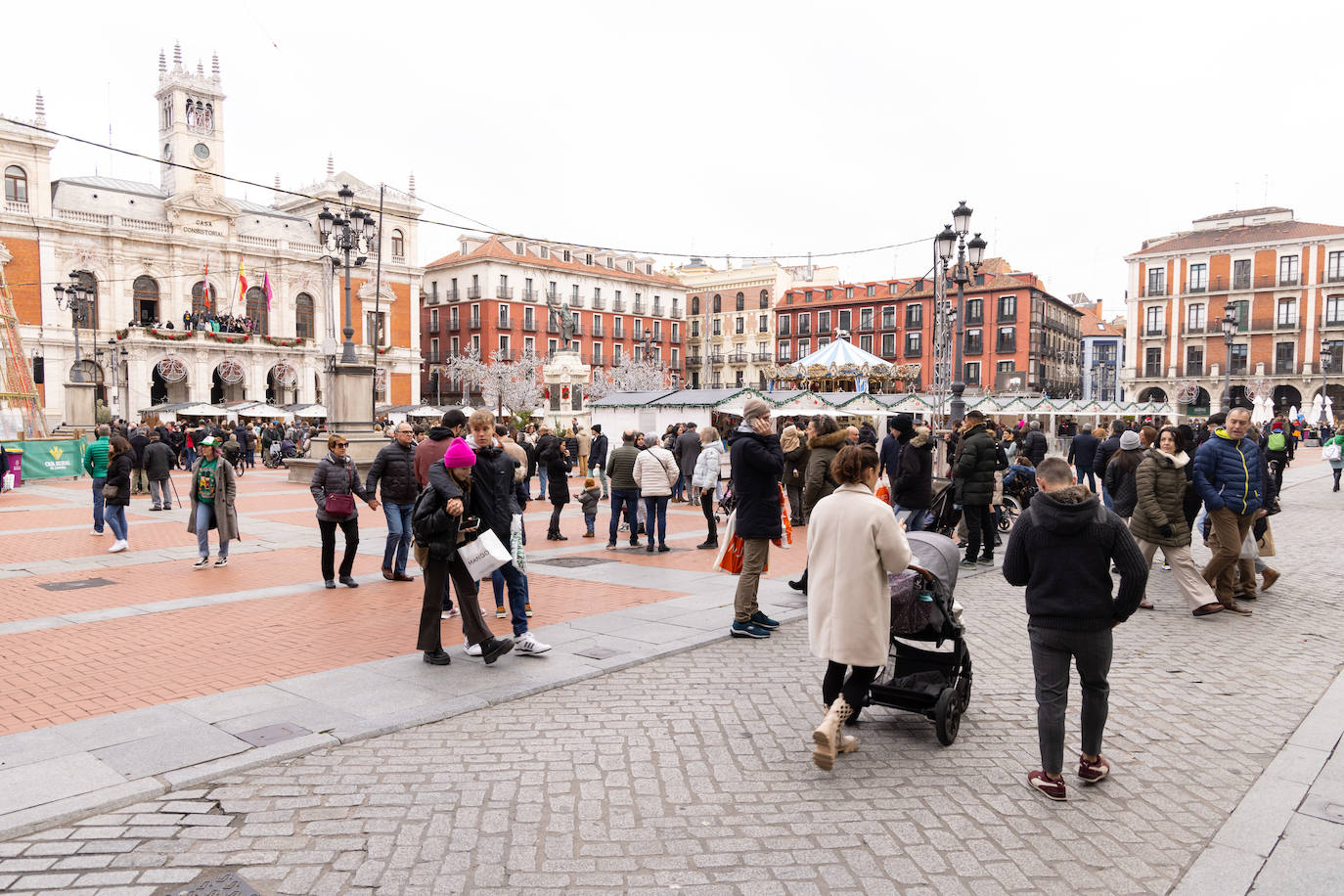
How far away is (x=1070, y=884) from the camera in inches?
125

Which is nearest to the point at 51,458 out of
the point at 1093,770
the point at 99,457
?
the point at 99,457

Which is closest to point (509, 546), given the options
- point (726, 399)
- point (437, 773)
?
point (437, 773)

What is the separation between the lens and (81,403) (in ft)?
88.8

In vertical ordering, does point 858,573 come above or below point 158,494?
above

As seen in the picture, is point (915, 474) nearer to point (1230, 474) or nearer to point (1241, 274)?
point (1230, 474)

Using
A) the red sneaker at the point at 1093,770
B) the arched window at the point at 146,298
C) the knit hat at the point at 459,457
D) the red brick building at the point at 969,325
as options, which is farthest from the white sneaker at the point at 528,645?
the red brick building at the point at 969,325

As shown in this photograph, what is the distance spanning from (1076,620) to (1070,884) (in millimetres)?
1068

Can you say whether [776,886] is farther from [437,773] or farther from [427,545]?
[427,545]

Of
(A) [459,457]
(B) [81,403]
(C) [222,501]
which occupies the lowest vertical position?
(C) [222,501]

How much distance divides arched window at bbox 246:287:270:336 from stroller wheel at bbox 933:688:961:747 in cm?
5509

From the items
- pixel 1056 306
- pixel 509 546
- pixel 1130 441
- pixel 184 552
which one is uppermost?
pixel 1056 306

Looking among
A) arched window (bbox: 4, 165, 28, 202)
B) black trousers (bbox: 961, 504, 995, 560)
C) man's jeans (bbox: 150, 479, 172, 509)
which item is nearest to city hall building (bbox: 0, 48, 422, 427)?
arched window (bbox: 4, 165, 28, 202)

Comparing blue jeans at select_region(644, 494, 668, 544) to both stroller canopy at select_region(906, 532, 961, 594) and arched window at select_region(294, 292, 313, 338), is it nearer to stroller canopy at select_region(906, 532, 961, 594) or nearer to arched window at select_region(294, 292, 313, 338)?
stroller canopy at select_region(906, 532, 961, 594)

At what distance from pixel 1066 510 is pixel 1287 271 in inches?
2390
